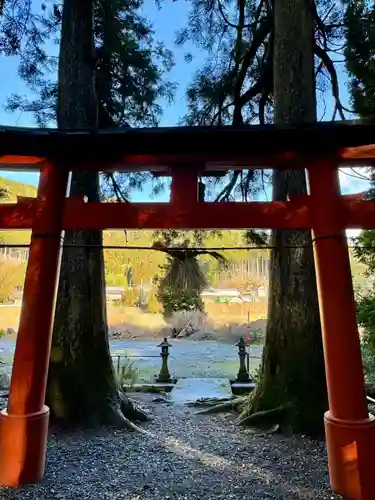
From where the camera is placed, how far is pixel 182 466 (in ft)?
10.2

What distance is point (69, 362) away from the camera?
4.10m

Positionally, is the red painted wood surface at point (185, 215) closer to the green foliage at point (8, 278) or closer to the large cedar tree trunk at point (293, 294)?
the large cedar tree trunk at point (293, 294)

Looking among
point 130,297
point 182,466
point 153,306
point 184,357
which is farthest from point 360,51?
point 130,297

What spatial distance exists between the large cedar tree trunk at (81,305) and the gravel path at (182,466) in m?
0.30

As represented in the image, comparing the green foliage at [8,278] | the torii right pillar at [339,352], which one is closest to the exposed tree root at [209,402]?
the torii right pillar at [339,352]

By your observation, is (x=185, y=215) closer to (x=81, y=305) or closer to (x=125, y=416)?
(x=81, y=305)

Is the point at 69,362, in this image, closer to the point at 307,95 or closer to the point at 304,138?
the point at 304,138

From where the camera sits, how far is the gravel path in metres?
2.62

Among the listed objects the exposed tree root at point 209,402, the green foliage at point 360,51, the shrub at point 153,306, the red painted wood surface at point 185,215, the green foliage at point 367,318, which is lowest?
the exposed tree root at point 209,402

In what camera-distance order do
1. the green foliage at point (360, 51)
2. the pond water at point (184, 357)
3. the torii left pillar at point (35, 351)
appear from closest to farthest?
the torii left pillar at point (35, 351) < the green foliage at point (360, 51) < the pond water at point (184, 357)

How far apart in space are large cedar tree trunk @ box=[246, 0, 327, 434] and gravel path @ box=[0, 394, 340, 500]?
0.36 metres

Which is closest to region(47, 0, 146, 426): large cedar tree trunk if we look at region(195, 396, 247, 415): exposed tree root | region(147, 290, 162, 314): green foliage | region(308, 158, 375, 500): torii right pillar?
region(195, 396, 247, 415): exposed tree root

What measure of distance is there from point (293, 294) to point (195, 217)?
1.66 m

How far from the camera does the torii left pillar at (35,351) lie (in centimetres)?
260
